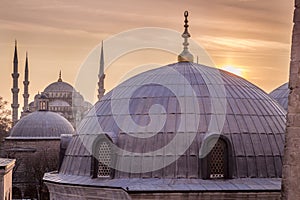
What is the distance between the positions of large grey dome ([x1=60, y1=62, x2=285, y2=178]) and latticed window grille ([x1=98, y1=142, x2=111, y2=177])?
257 millimetres

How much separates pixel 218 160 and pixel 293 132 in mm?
10239

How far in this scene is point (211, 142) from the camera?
57.5 feet

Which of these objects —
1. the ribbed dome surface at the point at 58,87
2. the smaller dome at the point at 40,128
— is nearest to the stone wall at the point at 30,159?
the smaller dome at the point at 40,128

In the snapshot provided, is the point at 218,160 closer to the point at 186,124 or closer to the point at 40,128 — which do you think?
the point at 186,124

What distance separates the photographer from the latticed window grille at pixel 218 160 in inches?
691

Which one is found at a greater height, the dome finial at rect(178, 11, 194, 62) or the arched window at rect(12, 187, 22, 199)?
the dome finial at rect(178, 11, 194, 62)

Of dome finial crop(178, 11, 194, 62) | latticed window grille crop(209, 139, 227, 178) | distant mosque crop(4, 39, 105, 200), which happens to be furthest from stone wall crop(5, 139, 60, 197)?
latticed window grille crop(209, 139, 227, 178)

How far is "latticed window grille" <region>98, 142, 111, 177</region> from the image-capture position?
1826 centimetres

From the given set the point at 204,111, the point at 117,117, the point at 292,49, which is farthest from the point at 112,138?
the point at 292,49

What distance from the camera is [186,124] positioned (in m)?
18.2

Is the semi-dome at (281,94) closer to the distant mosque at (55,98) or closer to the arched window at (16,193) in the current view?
the arched window at (16,193)

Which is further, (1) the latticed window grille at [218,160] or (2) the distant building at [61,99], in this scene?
(2) the distant building at [61,99]

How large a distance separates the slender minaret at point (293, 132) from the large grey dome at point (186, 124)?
32.2ft

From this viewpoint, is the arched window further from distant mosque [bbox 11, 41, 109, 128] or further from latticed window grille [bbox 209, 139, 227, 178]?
distant mosque [bbox 11, 41, 109, 128]
